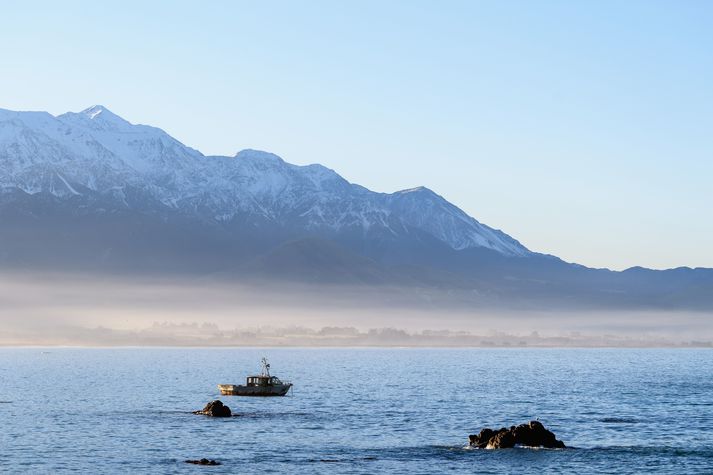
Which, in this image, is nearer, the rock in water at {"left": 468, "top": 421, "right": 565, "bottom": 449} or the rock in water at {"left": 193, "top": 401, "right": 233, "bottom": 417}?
the rock in water at {"left": 468, "top": 421, "right": 565, "bottom": 449}

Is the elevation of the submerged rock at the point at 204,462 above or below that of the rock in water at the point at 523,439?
below

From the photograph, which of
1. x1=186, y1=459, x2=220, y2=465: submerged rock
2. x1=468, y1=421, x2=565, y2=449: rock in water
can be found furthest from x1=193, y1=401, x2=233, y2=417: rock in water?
x1=468, y1=421, x2=565, y2=449: rock in water

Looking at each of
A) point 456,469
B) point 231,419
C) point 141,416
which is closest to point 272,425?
point 231,419

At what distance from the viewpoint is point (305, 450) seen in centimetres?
14338

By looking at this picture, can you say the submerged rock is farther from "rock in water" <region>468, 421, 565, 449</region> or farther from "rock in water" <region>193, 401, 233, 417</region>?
"rock in water" <region>193, 401, 233, 417</region>

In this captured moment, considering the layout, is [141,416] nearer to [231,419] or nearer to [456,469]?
[231,419]

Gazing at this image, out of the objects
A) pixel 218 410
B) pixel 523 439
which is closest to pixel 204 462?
pixel 523 439

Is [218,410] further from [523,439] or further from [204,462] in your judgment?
[523,439]

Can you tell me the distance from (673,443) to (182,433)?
237 feet

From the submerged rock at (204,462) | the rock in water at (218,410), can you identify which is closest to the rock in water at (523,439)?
the submerged rock at (204,462)

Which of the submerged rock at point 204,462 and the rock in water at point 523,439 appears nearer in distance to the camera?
the submerged rock at point 204,462

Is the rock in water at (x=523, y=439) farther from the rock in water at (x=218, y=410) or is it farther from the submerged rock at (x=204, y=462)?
the rock in water at (x=218, y=410)

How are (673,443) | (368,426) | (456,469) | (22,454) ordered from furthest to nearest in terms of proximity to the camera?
(368,426), (673,443), (22,454), (456,469)

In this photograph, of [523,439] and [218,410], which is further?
[218,410]
